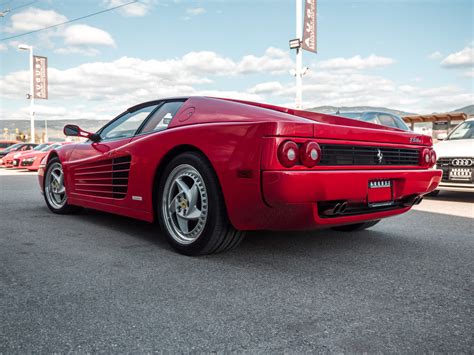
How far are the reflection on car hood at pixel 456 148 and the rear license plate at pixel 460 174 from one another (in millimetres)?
240

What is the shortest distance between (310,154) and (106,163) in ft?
7.05

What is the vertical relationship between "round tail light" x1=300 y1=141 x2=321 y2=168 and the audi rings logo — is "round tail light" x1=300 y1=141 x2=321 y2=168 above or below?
above

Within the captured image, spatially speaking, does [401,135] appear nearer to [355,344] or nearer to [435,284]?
[435,284]

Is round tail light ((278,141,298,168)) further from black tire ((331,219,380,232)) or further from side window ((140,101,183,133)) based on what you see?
black tire ((331,219,380,232))

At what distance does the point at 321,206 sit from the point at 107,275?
1.34 meters

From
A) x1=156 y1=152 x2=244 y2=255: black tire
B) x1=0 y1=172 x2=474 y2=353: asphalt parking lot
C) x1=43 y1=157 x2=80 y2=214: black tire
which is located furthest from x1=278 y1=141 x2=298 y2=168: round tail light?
x1=43 y1=157 x2=80 y2=214: black tire

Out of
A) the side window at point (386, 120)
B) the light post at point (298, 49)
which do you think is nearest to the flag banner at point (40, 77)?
the light post at point (298, 49)

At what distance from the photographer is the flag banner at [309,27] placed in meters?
17.2

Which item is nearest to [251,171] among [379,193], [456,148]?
[379,193]

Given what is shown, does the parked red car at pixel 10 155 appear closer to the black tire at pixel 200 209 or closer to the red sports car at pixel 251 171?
the red sports car at pixel 251 171

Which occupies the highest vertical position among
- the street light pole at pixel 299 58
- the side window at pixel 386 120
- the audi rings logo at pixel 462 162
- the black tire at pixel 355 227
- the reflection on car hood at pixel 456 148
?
the street light pole at pixel 299 58

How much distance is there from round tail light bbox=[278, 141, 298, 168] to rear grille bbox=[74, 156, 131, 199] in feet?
5.23

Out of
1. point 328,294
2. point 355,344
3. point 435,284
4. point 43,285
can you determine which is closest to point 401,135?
point 435,284

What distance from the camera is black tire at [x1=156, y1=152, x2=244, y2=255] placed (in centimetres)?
279
